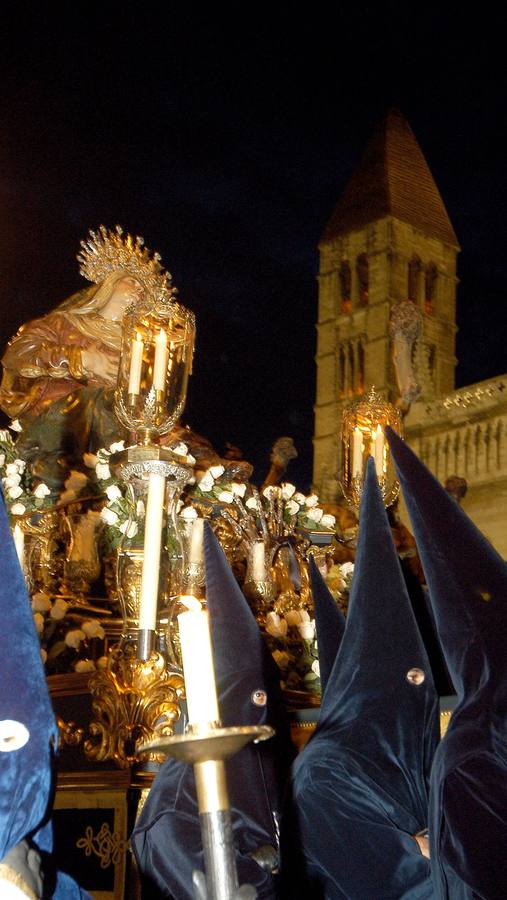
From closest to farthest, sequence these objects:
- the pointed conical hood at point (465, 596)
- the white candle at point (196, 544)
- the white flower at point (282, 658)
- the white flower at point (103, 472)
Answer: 1. the pointed conical hood at point (465, 596)
2. the white candle at point (196, 544)
3. the white flower at point (103, 472)
4. the white flower at point (282, 658)

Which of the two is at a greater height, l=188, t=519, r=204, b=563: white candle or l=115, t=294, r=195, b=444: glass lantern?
l=115, t=294, r=195, b=444: glass lantern

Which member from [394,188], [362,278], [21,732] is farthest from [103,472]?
[394,188]

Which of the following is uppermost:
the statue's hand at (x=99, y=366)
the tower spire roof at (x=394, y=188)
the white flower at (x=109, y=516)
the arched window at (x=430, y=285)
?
the tower spire roof at (x=394, y=188)

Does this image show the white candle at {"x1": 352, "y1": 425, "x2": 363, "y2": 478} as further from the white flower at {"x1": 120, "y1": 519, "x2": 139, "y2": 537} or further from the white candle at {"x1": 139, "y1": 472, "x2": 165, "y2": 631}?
the white candle at {"x1": 139, "y1": 472, "x2": 165, "y2": 631}

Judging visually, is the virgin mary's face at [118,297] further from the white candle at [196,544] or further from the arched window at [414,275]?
the arched window at [414,275]

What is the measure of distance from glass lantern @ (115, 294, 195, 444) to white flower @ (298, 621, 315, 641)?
1177 millimetres

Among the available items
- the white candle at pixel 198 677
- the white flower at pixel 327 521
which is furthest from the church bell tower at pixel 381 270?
the white candle at pixel 198 677

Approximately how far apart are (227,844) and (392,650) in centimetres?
174

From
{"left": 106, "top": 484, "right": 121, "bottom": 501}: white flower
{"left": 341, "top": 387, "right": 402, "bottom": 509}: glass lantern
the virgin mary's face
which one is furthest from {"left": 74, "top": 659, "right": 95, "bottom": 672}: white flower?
the virgin mary's face

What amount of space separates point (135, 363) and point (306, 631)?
1444mm

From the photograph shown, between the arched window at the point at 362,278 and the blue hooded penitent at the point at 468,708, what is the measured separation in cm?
3753

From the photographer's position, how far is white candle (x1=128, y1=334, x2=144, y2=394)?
365cm

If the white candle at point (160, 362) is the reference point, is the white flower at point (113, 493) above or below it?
below

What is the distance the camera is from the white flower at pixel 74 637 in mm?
3986
